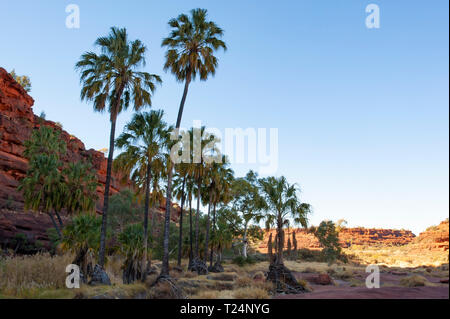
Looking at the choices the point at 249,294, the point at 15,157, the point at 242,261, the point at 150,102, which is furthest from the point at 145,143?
the point at 15,157

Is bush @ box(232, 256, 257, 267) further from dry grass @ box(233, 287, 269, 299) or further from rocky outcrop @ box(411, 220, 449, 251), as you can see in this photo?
dry grass @ box(233, 287, 269, 299)

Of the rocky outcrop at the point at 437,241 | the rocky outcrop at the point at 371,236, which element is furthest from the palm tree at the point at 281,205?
the rocky outcrop at the point at 371,236

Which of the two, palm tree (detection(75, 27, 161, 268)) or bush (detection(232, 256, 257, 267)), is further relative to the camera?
bush (detection(232, 256, 257, 267))

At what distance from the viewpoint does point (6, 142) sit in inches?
1909

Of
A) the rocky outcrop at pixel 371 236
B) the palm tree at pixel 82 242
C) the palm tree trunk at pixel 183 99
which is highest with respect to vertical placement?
the palm tree trunk at pixel 183 99

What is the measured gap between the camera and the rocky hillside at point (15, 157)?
3681cm

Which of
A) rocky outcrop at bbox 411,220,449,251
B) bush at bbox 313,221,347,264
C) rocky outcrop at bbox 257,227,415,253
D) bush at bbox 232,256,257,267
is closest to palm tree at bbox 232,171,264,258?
bush at bbox 232,256,257,267

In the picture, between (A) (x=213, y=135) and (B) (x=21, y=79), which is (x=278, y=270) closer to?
(A) (x=213, y=135)

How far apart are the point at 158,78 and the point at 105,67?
12.3ft

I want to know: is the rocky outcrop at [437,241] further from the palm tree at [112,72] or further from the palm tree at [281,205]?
the palm tree at [112,72]

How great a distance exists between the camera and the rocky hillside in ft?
121

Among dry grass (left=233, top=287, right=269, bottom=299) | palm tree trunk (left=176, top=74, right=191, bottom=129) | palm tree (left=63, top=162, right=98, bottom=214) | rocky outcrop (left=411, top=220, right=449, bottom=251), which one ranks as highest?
palm tree trunk (left=176, top=74, right=191, bottom=129)

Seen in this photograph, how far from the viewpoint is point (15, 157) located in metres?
48.9

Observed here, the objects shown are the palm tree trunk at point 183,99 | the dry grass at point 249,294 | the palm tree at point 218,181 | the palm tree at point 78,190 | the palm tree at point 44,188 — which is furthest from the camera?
the palm tree at point 218,181
